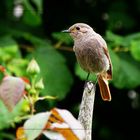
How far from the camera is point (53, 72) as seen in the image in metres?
3.47

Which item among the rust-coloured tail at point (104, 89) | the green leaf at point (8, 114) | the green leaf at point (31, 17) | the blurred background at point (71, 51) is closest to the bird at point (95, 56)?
the rust-coloured tail at point (104, 89)

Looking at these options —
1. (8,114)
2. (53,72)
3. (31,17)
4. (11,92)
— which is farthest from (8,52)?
(11,92)

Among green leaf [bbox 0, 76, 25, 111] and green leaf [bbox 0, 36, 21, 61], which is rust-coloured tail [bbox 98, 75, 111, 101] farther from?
green leaf [bbox 0, 36, 21, 61]

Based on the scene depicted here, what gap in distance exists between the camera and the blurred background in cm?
339

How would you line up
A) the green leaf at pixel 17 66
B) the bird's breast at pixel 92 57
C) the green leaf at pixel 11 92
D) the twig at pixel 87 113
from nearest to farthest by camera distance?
the green leaf at pixel 11 92 < the twig at pixel 87 113 < the bird's breast at pixel 92 57 < the green leaf at pixel 17 66

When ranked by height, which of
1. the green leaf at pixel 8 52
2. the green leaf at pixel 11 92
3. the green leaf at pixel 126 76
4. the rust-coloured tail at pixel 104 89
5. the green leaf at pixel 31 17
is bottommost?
the green leaf at pixel 126 76

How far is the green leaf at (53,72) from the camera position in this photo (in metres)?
3.42

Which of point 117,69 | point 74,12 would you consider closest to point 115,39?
point 117,69

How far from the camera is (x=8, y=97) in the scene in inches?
41.9

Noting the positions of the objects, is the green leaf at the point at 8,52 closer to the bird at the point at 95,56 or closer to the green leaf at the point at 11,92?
the bird at the point at 95,56

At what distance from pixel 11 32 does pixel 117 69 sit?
832 mm

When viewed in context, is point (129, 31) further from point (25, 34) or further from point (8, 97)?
point (8, 97)

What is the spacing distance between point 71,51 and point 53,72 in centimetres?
34

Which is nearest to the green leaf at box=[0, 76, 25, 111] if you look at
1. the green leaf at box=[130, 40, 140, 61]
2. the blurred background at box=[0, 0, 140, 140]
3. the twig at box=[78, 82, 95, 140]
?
the twig at box=[78, 82, 95, 140]
